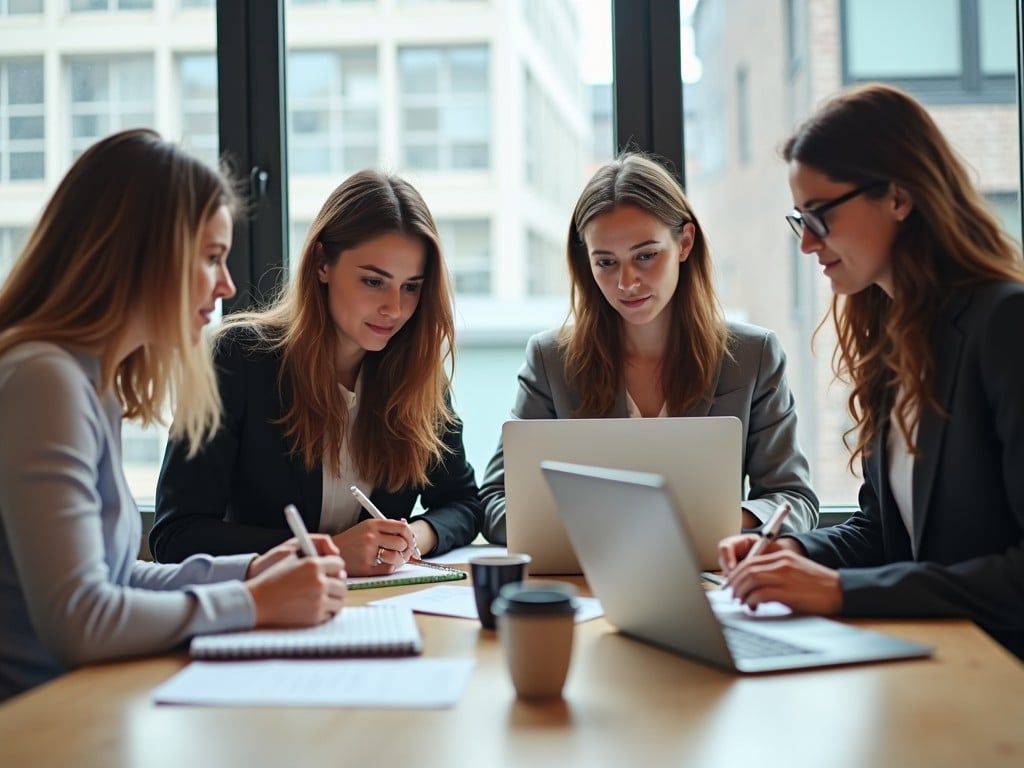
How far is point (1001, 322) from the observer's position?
4.92 ft

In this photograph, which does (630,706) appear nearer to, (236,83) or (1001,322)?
(1001,322)

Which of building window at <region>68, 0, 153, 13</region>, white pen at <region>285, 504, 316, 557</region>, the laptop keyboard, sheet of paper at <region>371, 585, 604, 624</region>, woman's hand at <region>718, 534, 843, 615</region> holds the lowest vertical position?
sheet of paper at <region>371, 585, 604, 624</region>

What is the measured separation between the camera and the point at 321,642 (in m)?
1.23

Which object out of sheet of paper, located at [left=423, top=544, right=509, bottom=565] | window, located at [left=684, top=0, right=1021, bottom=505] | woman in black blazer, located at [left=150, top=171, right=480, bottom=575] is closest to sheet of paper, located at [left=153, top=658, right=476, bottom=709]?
sheet of paper, located at [left=423, top=544, right=509, bottom=565]

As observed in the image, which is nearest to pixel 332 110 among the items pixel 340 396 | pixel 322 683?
pixel 340 396

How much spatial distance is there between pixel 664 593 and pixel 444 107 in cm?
219

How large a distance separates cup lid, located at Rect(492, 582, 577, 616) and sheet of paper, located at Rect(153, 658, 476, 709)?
0.34ft

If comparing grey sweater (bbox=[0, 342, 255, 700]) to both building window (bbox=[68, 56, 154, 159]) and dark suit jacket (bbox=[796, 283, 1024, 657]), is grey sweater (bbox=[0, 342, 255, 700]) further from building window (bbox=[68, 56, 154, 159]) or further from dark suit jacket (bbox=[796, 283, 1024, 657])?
building window (bbox=[68, 56, 154, 159])

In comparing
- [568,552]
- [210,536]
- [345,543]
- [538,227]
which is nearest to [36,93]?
[538,227]

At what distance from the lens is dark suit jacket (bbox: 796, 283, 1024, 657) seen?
4.56 ft

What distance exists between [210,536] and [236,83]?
1.36 m

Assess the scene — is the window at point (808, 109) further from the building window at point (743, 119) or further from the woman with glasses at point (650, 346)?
the woman with glasses at point (650, 346)

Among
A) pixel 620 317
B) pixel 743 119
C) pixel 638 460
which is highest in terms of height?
pixel 743 119

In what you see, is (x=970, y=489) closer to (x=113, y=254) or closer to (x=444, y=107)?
(x=113, y=254)
